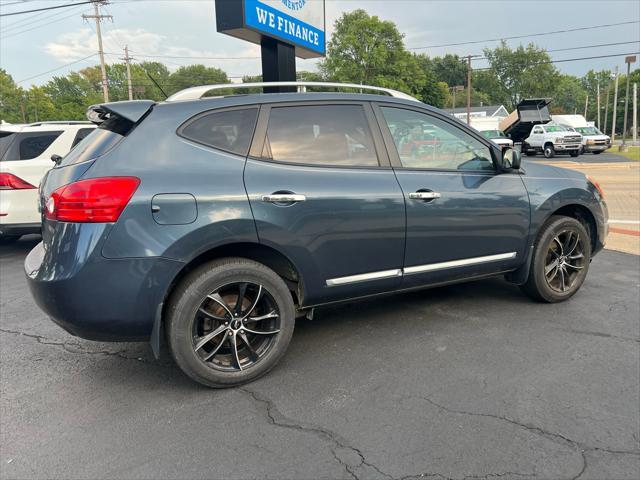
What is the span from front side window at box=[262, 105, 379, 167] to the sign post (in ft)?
10.8

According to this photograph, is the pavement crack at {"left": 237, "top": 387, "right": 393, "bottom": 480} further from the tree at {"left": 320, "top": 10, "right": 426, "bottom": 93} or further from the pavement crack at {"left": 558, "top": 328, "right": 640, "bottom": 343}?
the tree at {"left": 320, "top": 10, "right": 426, "bottom": 93}

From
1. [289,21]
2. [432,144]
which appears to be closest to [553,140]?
[289,21]

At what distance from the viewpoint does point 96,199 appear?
8.38 ft

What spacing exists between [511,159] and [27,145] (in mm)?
6048

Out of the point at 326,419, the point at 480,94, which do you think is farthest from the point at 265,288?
the point at 480,94

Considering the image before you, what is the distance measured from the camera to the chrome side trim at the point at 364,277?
3213mm

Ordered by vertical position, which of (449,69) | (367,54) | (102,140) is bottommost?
(102,140)

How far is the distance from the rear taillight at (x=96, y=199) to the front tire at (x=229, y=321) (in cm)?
57

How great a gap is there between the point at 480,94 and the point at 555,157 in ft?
252

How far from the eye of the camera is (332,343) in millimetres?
3578

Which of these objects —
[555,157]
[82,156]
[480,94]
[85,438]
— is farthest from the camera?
[480,94]

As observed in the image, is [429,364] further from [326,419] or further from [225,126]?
[225,126]

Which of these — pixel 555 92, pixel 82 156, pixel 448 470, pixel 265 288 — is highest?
pixel 555 92

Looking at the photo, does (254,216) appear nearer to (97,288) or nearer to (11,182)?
(97,288)
